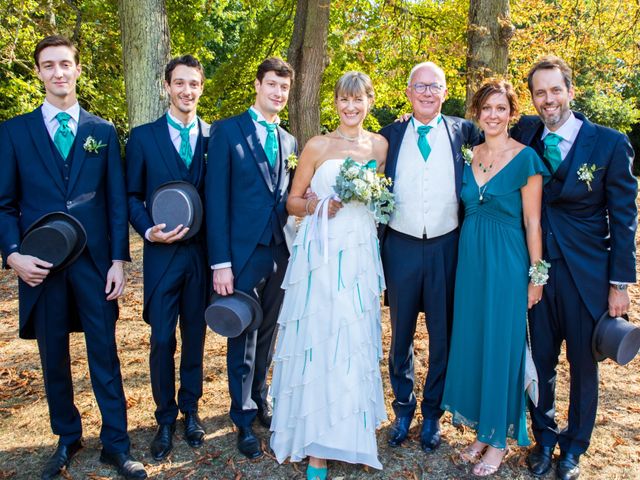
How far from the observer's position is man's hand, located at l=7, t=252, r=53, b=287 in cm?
355

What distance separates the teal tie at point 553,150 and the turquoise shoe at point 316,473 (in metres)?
2.64

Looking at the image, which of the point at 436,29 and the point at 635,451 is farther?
the point at 436,29

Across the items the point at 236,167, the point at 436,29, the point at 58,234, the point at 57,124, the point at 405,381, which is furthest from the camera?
the point at 436,29

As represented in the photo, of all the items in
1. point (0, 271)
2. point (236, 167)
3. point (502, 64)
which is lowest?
point (0, 271)

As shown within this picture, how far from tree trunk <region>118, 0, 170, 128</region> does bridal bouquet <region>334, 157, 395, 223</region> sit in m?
3.58

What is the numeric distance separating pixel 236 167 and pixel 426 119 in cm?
147

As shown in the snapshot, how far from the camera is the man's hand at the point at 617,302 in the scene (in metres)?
3.80

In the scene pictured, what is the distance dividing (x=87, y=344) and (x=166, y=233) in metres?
0.98

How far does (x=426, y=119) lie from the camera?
4.18 meters

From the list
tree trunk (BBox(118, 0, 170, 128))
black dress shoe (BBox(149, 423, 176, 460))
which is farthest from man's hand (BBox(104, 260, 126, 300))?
tree trunk (BBox(118, 0, 170, 128))

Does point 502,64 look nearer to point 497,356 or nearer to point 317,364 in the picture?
point 497,356

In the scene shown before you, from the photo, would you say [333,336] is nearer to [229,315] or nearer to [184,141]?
[229,315]

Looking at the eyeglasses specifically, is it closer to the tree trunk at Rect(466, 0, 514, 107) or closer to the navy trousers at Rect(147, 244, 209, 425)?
the navy trousers at Rect(147, 244, 209, 425)

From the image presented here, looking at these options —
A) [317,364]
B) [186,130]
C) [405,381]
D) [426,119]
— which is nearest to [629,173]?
[426,119]
